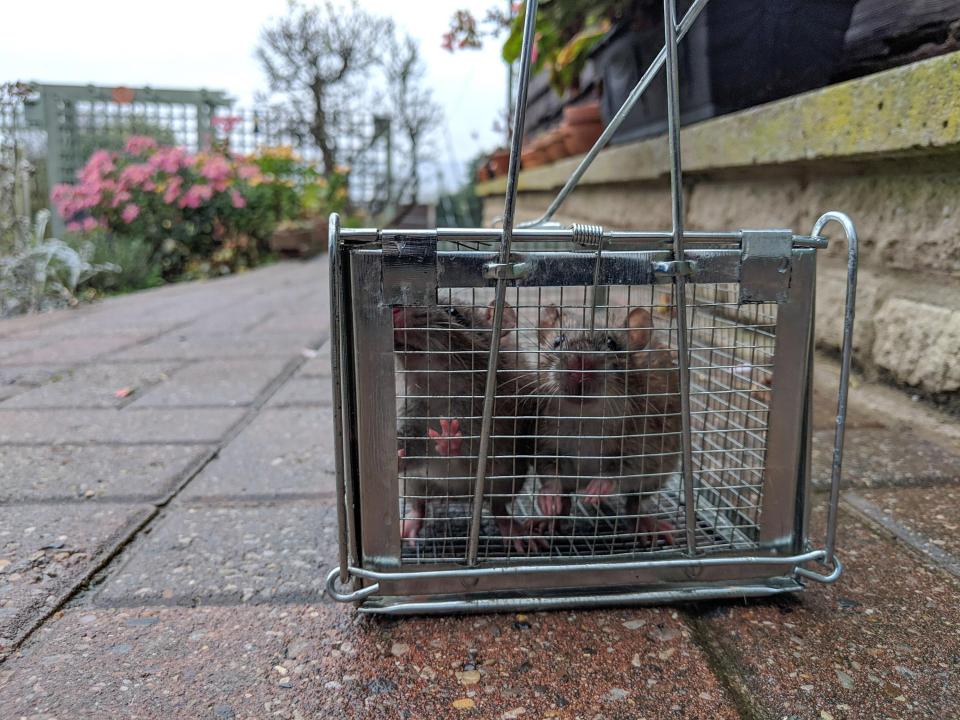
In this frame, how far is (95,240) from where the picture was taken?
7.52 metres

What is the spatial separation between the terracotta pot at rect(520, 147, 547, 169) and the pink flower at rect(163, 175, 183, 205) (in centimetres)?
421

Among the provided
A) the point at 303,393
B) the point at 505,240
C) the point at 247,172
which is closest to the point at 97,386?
the point at 303,393

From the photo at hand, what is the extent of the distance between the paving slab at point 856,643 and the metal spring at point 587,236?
2.06ft

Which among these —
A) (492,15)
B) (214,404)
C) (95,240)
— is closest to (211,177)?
(95,240)

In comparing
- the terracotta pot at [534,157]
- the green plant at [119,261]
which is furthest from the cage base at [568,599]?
the green plant at [119,261]

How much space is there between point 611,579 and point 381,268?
619 mm

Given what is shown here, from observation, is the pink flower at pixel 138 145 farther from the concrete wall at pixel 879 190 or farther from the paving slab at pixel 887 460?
the paving slab at pixel 887 460

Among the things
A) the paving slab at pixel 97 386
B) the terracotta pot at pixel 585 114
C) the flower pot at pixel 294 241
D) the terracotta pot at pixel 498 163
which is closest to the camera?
the paving slab at pixel 97 386

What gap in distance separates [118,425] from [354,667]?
1.58m

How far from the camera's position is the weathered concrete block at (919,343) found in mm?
1755

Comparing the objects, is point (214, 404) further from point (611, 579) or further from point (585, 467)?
point (611, 579)

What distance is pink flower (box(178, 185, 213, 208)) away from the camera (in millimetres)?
7957

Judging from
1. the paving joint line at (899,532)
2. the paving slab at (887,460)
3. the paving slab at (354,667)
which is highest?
the paving slab at (887,460)

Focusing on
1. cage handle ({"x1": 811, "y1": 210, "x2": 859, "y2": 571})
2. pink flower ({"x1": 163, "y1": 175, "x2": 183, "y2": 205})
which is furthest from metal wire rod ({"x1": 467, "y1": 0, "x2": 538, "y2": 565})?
pink flower ({"x1": 163, "y1": 175, "x2": 183, "y2": 205})
